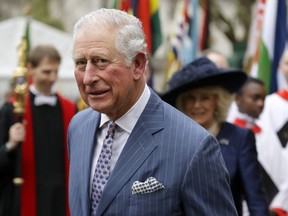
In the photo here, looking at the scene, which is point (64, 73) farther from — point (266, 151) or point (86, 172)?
point (86, 172)

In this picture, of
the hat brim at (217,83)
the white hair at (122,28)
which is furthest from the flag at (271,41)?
the white hair at (122,28)

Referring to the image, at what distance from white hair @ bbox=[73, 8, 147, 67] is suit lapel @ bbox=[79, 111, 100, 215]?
0.50 m

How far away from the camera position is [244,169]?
18.2 ft

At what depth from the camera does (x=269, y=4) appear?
9789 millimetres

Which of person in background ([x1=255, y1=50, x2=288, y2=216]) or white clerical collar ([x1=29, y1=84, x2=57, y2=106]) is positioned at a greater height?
white clerical collar ([x1=29, y1=84, x2=57, y2=106])

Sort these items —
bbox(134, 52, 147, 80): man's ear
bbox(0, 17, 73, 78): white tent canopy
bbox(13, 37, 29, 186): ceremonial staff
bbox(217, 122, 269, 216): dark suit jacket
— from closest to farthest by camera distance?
bbox(134, 52, 147, 80): man's ear
bbox(217, 122, 269, 216): dark suit jacket
bbox(13, 37, 29, 186): ceremonial staff
bbox(0, 17, 73, 78): white tent canopy

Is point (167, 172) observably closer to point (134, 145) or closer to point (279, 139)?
point (134, 145)

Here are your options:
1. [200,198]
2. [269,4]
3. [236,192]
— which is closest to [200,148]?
[200,198]

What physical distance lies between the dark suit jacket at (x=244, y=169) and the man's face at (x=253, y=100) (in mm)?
2135

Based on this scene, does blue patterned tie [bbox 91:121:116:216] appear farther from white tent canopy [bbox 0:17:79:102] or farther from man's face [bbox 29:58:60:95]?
white tent canopy [bbox 0:17:79:102]

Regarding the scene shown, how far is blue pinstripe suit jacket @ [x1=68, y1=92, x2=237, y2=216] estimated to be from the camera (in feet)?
11.3

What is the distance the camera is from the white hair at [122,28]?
3.46 m

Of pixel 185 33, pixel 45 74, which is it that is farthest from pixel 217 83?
pixel 185 33

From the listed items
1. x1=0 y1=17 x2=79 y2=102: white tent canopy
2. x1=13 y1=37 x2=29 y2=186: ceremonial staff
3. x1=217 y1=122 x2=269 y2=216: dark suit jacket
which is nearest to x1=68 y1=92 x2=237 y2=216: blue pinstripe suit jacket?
x1=217 y1=122 x2=269 y2=216: dark suit jacket
